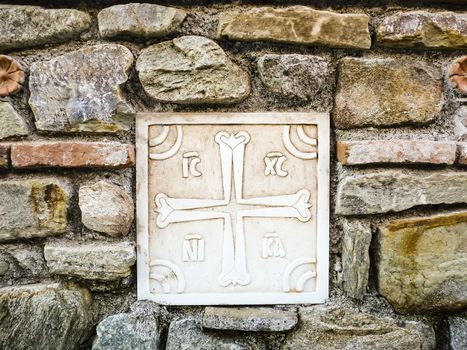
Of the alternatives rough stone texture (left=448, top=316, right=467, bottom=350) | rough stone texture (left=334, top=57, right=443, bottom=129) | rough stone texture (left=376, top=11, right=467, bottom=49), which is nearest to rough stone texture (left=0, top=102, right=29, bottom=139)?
rough stone texture (left=334, top=57, right=443, bottom=129)

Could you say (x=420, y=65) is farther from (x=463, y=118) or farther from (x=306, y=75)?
(x=306, y=75)

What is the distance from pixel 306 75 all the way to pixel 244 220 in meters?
0.39

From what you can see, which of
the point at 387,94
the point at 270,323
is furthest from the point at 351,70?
the point at 270,323

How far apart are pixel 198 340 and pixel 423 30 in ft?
3.07

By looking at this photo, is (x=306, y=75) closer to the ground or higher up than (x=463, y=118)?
higher up

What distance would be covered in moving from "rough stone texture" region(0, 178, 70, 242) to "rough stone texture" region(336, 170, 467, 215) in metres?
0.70

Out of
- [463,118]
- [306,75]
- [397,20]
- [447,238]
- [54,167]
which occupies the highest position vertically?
[397,20]

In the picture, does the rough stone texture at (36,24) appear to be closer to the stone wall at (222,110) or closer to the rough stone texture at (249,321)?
the stone wall at (222,110)

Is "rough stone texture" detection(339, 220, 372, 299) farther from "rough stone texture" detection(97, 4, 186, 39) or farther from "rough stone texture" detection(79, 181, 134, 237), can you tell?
"rough stone texture" detection(97, 4, 186, 39)

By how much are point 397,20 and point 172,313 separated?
3.03ft

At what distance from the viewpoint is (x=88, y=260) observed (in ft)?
3.58

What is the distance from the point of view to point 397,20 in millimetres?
1110

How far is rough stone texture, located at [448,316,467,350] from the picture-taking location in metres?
1.11

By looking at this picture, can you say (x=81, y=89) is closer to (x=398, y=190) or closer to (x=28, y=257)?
(x=28, y=257)
